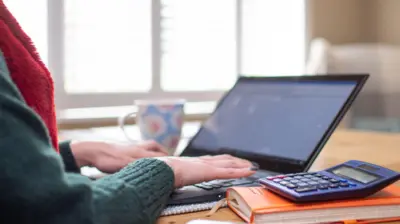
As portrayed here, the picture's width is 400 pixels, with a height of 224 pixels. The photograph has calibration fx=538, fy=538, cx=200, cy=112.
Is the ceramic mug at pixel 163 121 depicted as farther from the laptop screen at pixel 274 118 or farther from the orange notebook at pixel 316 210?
the orange notebook at pixel 316 210

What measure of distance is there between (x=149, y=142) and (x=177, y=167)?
0.28m

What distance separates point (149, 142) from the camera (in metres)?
0.97

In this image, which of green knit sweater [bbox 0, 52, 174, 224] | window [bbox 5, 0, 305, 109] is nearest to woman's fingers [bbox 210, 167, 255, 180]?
green knit sweater [bbox 0, 52, 174, 224]

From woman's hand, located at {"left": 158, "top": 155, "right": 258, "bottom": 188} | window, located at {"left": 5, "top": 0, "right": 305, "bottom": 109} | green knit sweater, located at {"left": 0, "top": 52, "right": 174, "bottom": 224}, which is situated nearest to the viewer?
green knit sweater, located at {"left": 0, "top": 52, "right": 174, "bottom": 224}

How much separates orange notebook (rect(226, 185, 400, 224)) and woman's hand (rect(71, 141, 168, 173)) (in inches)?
11.8

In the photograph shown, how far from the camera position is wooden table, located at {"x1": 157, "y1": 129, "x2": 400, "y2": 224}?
62cm

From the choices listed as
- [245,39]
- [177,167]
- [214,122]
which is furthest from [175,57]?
[177,167]

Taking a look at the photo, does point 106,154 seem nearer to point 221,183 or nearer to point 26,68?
point 221,183

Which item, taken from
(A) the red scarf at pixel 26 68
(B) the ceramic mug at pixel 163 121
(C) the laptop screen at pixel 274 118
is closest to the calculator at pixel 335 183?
(C) the laptop screen at pixel 274 118

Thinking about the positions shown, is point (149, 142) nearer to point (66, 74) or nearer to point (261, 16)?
point (66, 74)

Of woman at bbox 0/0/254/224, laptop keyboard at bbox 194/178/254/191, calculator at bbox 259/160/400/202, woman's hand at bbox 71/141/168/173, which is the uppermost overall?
woman at bbox 0/0/254/224

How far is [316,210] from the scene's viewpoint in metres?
0.56

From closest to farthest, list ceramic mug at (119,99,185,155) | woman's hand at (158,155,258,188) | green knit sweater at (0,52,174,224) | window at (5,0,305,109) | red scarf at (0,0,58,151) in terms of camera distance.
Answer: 1. green knit sweater at (0,52,174,224)
2. red scarf at (0,0,58,151)
3. woman's hand at (158,155,258,188)
4. ceramic mug at (119,99,185,155)
5. window at (5,0,305,109)

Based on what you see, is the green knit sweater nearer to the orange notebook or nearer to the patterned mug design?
the orange notebook
